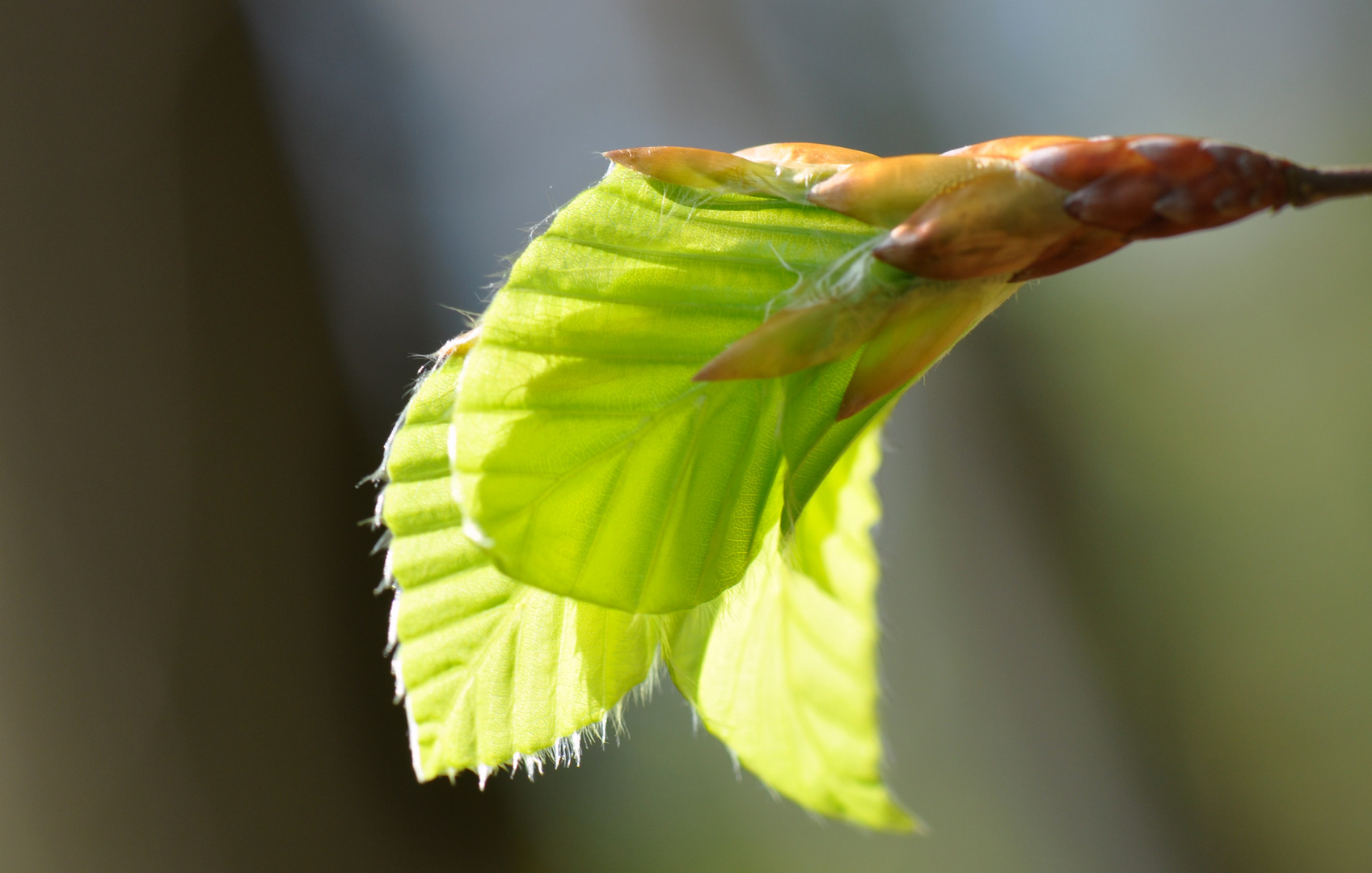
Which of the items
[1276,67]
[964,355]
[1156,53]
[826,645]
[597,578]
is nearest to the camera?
[597,578]

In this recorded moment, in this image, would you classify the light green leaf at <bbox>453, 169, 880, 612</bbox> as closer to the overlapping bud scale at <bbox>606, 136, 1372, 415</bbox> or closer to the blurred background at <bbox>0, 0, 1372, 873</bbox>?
the overlapping bud scale at <bbox>606, 136, 1372, 415</bbox>

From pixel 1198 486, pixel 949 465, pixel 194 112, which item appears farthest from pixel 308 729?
pixel 1198 486

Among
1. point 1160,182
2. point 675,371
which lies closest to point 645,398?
point 675,371

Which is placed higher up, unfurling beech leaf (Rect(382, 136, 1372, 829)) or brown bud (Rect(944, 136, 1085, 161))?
brown bud (Rect(944, 136, 1085, 161))

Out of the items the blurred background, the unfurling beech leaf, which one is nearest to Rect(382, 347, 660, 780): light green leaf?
the unfurling beech leaf

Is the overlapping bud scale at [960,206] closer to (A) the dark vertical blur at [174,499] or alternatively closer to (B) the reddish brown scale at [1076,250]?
(B) the reddish brown scale at [1076,250]

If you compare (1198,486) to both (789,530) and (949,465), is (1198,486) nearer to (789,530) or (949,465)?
(949,465)

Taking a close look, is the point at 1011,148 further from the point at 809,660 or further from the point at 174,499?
the point at 174,499
